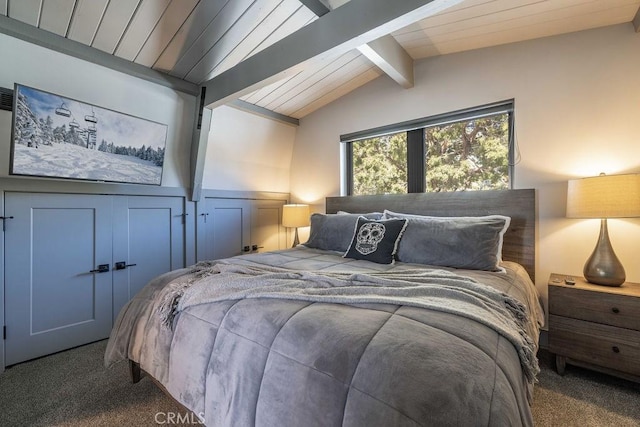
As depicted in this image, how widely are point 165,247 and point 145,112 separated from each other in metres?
1.27

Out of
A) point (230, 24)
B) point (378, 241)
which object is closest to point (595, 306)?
point (378, 241)

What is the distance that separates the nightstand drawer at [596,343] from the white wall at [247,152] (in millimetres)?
3145

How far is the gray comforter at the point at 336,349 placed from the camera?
685mm

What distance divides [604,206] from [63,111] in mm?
3614

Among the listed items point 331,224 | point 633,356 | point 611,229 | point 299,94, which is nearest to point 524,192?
point 611,229

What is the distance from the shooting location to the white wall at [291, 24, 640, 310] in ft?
6.19

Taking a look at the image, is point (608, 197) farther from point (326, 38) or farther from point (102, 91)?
point (102, 91)

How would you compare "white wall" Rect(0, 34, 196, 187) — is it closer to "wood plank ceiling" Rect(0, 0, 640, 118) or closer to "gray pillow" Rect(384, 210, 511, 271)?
"wood plank ceiling" Rect(0, 0, 640, 118)

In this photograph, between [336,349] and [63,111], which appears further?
[63,111]

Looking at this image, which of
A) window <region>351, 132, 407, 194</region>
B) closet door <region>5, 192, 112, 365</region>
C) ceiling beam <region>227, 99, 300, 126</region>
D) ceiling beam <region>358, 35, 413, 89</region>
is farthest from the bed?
ceiling beam <region>227, 99, 300, 126</region>

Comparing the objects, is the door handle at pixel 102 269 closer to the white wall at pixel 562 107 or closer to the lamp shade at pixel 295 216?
the lamp shade at pixel 295 216

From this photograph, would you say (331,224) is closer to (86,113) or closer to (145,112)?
(145,112)

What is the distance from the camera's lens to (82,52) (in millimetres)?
2023

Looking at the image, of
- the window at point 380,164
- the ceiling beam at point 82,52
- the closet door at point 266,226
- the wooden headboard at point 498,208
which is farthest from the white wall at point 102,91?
the wooden headboard at point 498,208
